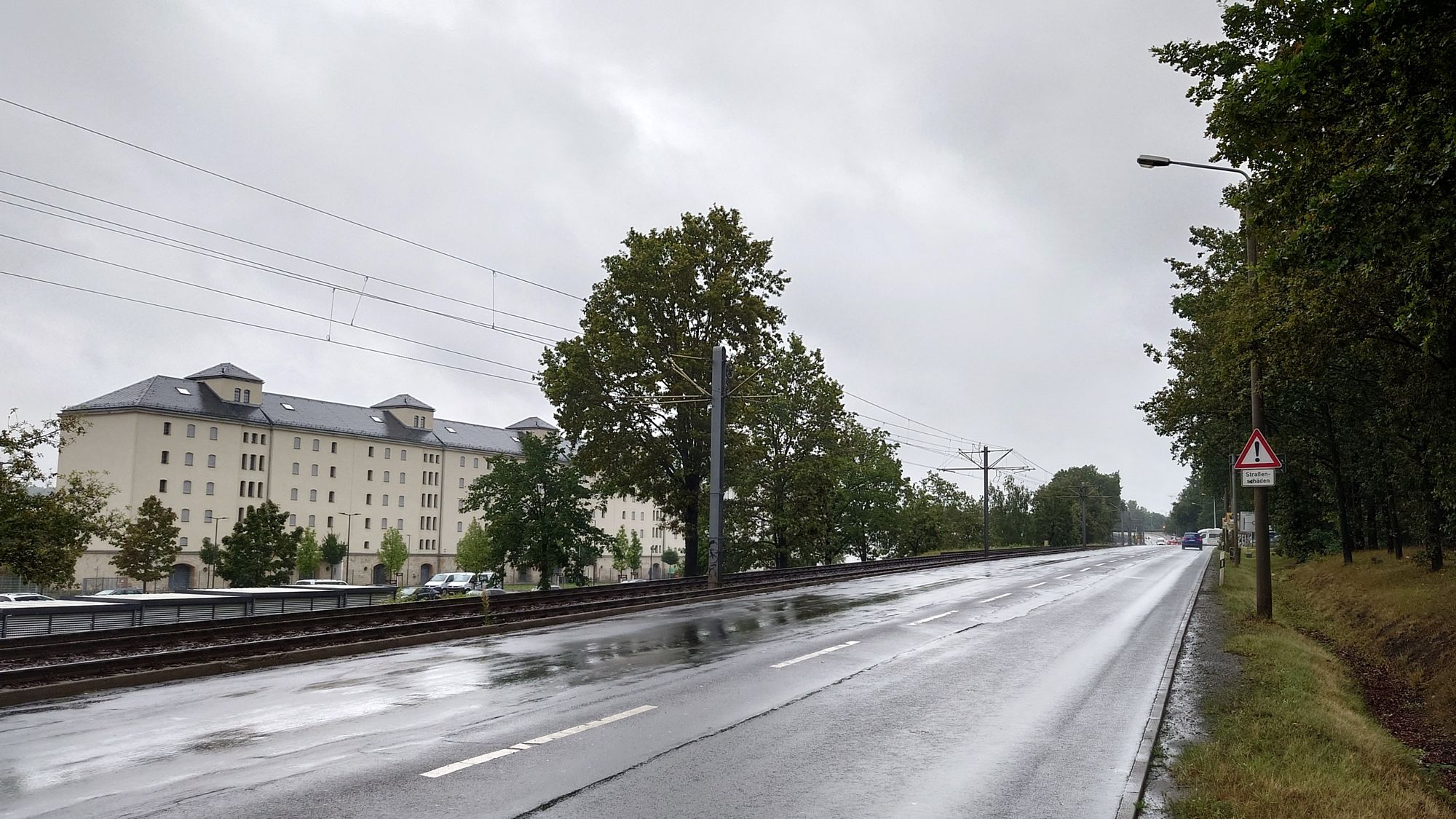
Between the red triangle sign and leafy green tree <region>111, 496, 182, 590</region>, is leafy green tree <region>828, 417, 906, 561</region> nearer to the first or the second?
the red triangle sign

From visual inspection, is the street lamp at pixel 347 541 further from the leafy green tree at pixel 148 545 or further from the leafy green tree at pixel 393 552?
the leafy green tree at pixel 148 545

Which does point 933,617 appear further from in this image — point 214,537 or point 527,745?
point 214,537

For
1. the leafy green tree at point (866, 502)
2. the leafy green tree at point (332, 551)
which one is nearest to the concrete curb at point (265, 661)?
the leafy green tree at point (866, 502)

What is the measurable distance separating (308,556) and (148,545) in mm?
29702

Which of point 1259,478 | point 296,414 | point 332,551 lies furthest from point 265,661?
point 296,414

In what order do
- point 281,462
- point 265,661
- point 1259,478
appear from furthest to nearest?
point 281,462 → point 1259,478 → point 265,661

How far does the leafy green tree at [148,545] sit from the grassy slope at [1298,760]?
7153 centimetres

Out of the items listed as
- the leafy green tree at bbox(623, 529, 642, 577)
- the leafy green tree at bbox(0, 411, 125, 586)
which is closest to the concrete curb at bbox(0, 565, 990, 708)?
the leafy green tree at bbox(0, 411, 125, 586)

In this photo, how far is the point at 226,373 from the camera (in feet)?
341

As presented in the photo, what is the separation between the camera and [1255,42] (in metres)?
14.1

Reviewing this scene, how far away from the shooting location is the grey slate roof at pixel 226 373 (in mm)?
103250

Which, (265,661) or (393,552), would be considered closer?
(265,661)

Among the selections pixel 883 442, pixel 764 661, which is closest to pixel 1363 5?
pixel 764 661

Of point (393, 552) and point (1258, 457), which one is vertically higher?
point (1258, 457)
